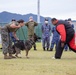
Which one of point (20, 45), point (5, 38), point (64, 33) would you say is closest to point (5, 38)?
point (5, 38)

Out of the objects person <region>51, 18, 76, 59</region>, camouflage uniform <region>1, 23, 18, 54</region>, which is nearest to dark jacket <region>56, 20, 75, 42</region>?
person <region>51, 18, 76, 59</region>

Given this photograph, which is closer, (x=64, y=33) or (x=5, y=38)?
(x=64, y=33)

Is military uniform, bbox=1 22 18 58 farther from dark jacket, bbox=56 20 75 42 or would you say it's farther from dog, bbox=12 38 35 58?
dark jacket, bbox=56 20 75 42

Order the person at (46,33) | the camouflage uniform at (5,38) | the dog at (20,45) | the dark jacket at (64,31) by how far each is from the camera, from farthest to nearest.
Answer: the person at (46,33) → the dog at (20,45) → the camouflage uniform at (5,38) → the dark jacket at (64,31)

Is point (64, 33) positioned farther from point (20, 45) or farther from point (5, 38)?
point (5, 38)

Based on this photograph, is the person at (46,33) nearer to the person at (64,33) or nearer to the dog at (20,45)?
the dog at (20,45)

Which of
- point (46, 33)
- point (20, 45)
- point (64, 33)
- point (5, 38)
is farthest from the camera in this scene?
point (46, 33)

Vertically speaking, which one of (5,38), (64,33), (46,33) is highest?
(64,33)

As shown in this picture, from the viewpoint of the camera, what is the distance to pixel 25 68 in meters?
11.1

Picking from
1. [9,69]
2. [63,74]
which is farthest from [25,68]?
[63,74]

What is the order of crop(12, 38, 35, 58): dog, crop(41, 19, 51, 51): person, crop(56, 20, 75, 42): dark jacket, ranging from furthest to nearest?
crop(41, 19, 51, 51): person < crop(12, 38, 35, 58): dog < crop(56, 20, 75, 42): dark jacket

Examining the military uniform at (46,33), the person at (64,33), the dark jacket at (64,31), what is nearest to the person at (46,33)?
the military uniform at (46,33)

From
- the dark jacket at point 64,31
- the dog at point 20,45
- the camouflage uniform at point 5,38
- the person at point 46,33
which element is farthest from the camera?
the person at point 46,33

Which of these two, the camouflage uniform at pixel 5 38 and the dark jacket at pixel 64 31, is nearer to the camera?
the dark jacket at pixel 64 31
